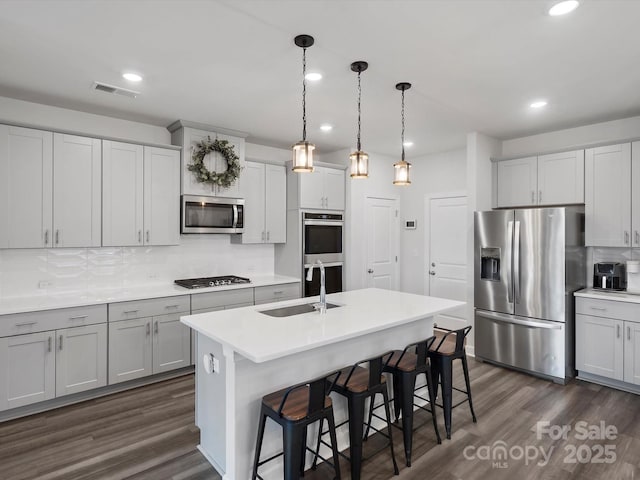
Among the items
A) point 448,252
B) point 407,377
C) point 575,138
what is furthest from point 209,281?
point 575,138

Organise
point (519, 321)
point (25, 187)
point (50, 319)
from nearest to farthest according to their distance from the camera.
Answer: point (50, 319)
point (25, 187)
point (519, 321)

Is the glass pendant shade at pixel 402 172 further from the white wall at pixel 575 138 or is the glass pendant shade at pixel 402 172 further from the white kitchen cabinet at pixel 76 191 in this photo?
the white kitchen cabinet at pixel 76 191

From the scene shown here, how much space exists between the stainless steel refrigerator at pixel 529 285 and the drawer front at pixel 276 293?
2.20 m

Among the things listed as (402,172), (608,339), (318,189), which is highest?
(318,189)

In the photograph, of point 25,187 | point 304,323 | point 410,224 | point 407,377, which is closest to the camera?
point 304,323

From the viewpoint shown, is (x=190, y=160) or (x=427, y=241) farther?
(x=427, y=241)

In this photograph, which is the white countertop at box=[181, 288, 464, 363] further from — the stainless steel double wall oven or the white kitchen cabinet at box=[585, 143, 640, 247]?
the white kitchen cabinet at box=[585, 143, 640, 247]

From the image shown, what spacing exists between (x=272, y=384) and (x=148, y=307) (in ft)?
6.45

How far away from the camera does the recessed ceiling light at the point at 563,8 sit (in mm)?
2006

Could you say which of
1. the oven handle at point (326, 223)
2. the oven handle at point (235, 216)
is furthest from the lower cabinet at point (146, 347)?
the oven handle at point (326, 223)

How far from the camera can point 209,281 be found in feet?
14.2

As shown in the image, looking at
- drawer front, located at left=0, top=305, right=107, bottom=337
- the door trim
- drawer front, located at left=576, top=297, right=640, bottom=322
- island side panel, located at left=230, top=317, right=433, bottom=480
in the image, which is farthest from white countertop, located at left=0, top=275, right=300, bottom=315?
drawer front, located at left=576, top=297, right=640, bottom=322

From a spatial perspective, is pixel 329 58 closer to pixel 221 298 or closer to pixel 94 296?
pixel 221 298

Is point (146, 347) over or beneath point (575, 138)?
beneath
